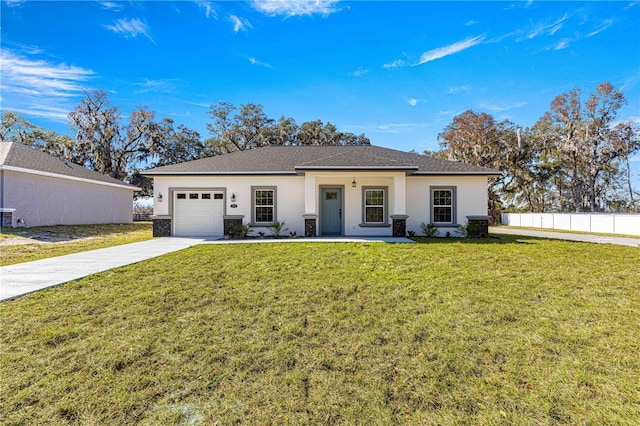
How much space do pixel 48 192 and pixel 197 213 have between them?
368 inches

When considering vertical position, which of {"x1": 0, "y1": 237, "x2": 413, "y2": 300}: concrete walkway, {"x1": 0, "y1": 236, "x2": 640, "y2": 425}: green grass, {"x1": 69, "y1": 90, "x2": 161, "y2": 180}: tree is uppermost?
{"x1": 69, "y1": 90, "x2": 161, "y2": 180}: tree

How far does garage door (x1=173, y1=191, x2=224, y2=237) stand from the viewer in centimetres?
1266

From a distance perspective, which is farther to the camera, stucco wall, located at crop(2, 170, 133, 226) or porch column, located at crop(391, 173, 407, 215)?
stucco wall, located at crop(2, 170, 133, 226)

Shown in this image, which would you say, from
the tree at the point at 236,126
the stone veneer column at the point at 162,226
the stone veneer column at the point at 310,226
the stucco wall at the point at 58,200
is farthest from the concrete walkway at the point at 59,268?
the tree at the point at 236,126

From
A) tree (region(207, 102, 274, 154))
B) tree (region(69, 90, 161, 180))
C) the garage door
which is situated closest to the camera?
the garage door

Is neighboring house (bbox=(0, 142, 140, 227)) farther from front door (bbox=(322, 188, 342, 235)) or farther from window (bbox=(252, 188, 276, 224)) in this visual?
front door (bbox=(322, 188, 342, 235))

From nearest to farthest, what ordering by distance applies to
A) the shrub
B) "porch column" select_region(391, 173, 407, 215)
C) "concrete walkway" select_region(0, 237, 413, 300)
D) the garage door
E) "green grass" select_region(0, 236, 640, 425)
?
"green grass" select_region(0, 236, 640, 425), "concrete walkway" select_region(0, 237, 413, 300), "porch column" select_region(391, 173, 407, 215), the shrub, the garage door

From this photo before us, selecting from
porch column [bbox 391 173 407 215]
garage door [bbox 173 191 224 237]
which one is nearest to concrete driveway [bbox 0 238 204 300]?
garage door [bbox 173 191 224 237]

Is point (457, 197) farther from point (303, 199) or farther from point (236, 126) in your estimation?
point (236, 126)

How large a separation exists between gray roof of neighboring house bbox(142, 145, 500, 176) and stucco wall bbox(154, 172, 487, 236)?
322mm

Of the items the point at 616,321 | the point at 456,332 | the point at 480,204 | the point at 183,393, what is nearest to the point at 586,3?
the point at 480,204

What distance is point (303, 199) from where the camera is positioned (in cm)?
1245

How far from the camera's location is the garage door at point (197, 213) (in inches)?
499

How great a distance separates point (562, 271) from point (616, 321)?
2563mm
